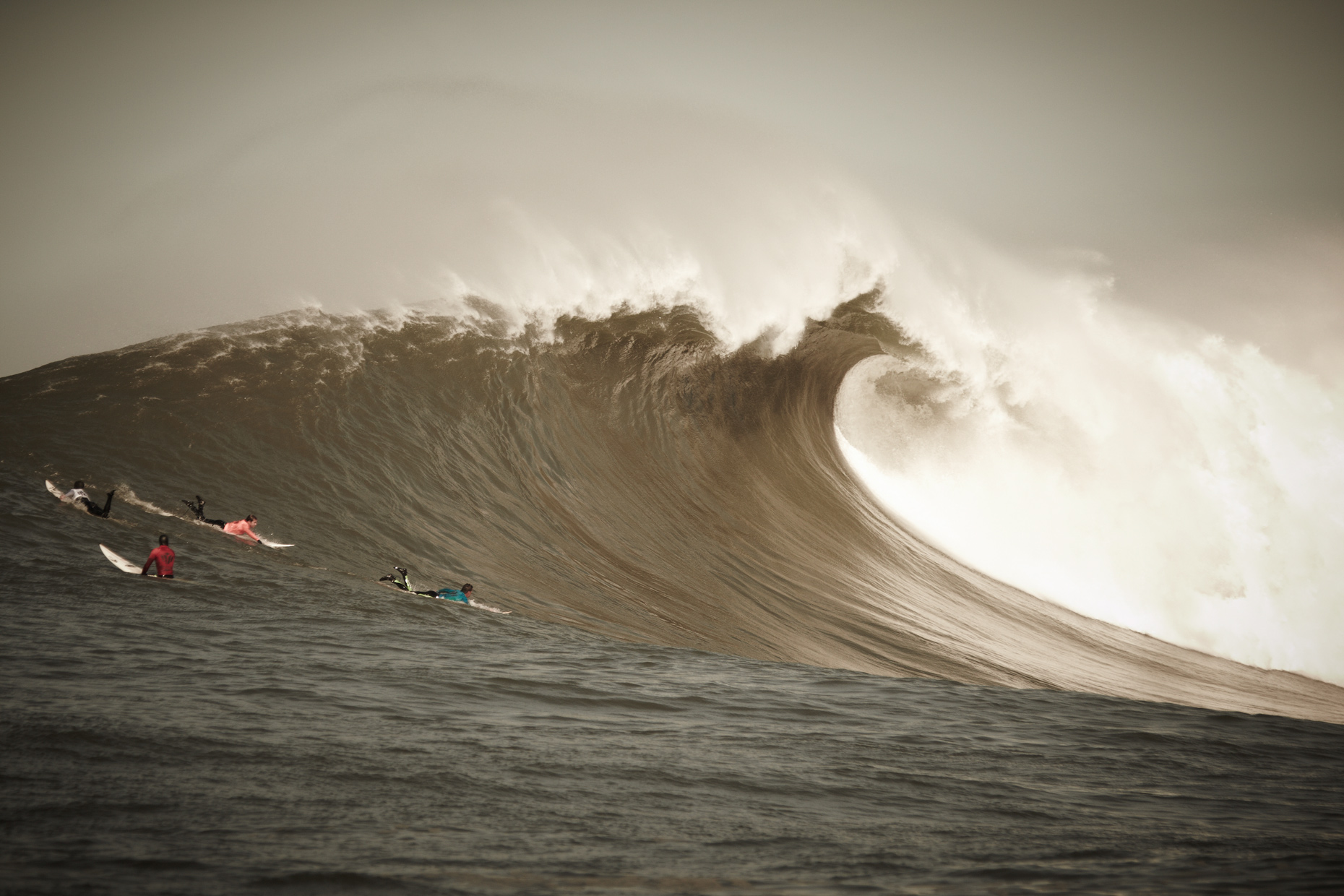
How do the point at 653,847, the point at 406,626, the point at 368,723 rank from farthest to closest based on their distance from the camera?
1. the point at 406,626
2. the point at 368,723
3. the point at 653,847

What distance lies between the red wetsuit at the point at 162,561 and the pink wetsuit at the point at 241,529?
985 millimetres

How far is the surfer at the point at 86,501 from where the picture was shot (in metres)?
6.86

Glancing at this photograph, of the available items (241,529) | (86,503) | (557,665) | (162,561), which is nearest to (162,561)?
(162,561)

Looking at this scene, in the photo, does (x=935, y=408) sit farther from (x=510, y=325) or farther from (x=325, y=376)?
(x=325, y=376)

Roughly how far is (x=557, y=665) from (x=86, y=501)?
473cm

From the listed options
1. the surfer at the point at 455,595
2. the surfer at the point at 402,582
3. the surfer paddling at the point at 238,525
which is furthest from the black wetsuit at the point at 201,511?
the surfer at the point at 455,595

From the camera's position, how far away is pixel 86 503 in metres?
6.93

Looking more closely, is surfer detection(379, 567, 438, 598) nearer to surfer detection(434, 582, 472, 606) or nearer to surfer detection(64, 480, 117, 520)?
surfer detection(434, 582, 472, 606)

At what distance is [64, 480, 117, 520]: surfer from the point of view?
22.5 ft

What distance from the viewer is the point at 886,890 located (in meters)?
2.09

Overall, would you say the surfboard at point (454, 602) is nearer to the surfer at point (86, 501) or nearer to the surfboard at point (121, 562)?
Result: the surfboard at point (121, 562)

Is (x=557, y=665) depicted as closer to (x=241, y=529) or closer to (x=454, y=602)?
(x=454, y=602)

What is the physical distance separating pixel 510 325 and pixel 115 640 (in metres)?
8.38

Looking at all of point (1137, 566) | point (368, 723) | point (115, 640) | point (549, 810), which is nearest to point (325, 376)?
point (115, 640)
